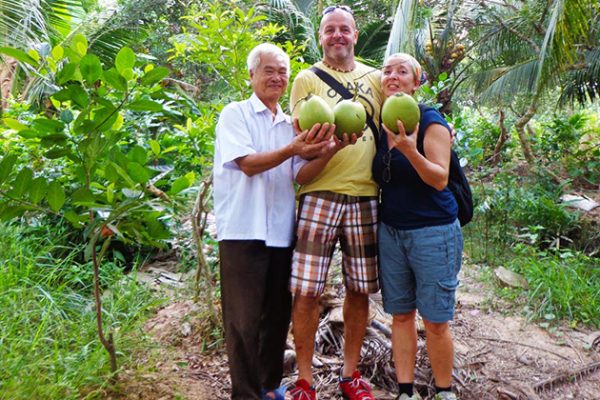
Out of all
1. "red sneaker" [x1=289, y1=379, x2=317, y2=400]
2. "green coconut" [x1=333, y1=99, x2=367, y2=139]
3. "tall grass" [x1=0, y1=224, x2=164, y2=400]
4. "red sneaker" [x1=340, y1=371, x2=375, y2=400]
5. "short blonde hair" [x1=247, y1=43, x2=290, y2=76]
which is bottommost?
"red sneaker" [x1=340, y1=371, x2=375, y2=400]

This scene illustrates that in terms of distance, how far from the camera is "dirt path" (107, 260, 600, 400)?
2.33 m

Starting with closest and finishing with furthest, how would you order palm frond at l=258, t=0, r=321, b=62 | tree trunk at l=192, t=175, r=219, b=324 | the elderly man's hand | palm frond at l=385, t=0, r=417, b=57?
the elderly man's hand < tree trunk at l=192, t=175, r=219, b=324 < palm frond at l=385, t=0, r=417, b=57 < palm frond at l=258, t=0, r=321, b=62

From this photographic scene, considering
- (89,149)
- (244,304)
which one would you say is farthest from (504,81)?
(89,149)

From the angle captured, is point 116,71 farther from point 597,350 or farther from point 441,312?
point 597,350

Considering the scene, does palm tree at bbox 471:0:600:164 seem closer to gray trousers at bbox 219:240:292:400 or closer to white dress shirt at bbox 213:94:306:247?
white dress shirt at bbox 213:94:306:247

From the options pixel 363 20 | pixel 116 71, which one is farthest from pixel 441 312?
pixel 363 20

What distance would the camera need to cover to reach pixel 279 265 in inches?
84.5

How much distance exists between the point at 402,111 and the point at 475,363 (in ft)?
5.48

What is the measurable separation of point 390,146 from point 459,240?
1.61 ft

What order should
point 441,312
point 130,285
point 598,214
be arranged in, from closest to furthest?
point 441,312 → point 130,285 → point 598,214

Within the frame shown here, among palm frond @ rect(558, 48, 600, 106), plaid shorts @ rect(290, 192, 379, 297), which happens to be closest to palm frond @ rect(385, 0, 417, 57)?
palm frond @ rect(558, 48, 600, 106)

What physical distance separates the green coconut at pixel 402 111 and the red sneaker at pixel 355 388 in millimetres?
1199

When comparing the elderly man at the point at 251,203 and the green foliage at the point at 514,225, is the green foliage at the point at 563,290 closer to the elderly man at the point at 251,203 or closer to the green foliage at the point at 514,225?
the green foliage at the point at 514,225

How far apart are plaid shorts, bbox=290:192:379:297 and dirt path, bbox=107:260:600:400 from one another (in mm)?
672
